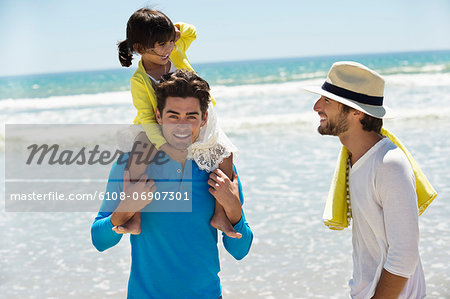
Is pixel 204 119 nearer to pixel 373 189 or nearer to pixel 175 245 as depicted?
pixel 175 245

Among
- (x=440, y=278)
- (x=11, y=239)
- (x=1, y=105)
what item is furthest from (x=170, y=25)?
(x=1, y=105)

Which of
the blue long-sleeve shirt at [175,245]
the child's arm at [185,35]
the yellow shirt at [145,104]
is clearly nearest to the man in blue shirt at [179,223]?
the blue long-sleeve shirt at [175,245]

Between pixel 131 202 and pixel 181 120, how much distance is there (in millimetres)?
383

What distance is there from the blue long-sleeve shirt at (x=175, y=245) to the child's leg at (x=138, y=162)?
0.16 feet

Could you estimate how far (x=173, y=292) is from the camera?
1995 mm

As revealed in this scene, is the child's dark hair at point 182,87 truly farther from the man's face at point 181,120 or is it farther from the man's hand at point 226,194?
the man's hand at point 226,194

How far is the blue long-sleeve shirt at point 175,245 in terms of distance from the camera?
2.00 meters

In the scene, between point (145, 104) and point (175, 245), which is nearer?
point (175, 245)

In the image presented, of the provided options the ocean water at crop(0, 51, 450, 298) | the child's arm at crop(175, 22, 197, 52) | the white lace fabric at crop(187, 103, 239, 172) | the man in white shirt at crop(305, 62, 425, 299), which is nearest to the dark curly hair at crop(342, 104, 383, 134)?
the man in white shirt at crop(305, 62, 425, 299)

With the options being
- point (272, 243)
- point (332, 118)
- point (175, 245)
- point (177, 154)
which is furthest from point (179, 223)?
point (272, 243)

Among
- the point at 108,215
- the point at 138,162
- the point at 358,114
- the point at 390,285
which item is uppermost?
the point at 358,114

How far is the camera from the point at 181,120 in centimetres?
202

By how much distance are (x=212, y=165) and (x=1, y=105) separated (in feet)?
69.3

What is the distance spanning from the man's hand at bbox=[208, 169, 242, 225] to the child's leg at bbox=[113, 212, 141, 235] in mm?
313
